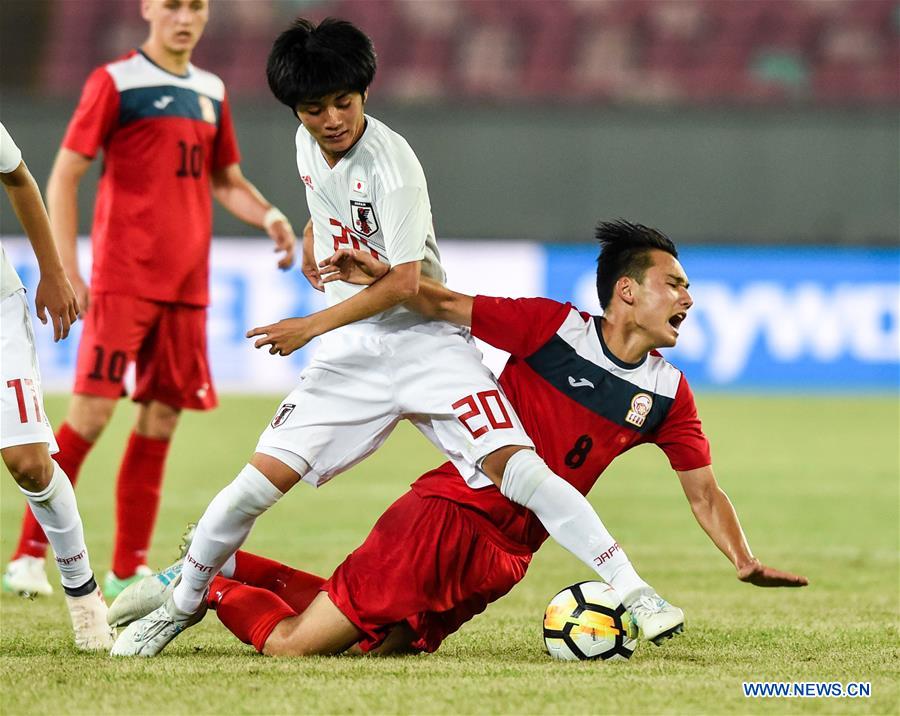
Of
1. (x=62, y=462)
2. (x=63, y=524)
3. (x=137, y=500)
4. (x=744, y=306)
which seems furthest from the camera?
(x=744, y=306)

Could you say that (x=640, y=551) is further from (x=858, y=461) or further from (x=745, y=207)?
(x=745, y=207)

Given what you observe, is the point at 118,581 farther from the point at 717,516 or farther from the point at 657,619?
the point at 657,619

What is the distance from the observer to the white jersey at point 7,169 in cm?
390

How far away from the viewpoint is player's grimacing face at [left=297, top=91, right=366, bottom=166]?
4020 millimetres

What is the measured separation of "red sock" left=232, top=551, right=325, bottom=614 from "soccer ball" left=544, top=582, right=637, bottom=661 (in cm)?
79

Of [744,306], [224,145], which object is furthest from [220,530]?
[744,306]

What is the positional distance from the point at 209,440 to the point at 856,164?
7962 millimetres

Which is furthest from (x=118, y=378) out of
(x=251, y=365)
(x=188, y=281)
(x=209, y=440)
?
(x=251, y=365)

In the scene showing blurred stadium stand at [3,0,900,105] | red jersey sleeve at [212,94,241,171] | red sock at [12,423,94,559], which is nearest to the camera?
red sock at [12,423,94,559]

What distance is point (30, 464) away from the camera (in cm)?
394

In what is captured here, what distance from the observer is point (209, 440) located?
11219 millimetres

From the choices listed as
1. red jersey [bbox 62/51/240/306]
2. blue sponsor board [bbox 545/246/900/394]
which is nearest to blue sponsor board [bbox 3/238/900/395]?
blue sponsor board [bbox 545/246/900/394]

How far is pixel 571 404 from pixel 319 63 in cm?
122

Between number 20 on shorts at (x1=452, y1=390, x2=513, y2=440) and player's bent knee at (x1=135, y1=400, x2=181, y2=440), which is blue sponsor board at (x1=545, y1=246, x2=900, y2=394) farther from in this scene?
number 20 on shorts at (x1=452, y1=390, x2=513, y2=440)
